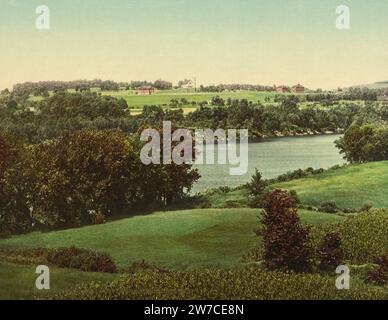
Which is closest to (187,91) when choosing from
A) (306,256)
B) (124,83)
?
(124,83)

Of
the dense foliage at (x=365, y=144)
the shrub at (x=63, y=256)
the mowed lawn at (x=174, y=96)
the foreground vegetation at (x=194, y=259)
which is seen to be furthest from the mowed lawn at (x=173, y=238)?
the mowed lawn at (x=174, y=96)

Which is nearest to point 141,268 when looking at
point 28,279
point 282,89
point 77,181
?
point 28,279

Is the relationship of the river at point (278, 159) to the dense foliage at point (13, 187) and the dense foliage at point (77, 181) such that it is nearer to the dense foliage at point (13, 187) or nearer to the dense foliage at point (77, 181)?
the dense foliage at point (77, 181)

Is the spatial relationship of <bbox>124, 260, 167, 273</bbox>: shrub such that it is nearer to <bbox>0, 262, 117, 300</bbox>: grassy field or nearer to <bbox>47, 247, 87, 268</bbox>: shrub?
<bbox>0, 262, 117, 300</bbox>: grassy field

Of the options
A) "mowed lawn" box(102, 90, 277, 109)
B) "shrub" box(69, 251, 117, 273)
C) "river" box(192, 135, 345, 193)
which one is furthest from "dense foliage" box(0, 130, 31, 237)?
"river" box(192, 135, 345, 193)

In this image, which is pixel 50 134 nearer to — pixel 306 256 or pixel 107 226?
pixel 107 226
